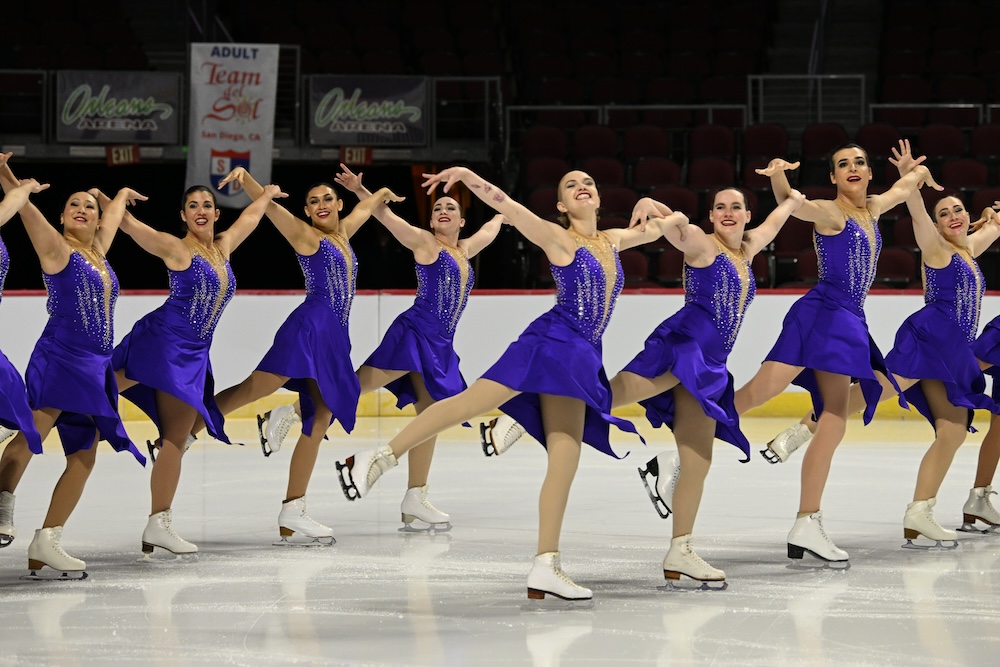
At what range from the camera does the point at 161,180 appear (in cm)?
1299

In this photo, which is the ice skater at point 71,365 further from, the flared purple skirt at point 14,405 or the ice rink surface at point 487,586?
the ice rink surface at point 487,586

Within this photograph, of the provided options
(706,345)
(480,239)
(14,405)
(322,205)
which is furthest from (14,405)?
(480,239)

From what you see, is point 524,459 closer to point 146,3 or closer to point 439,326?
point 439,326

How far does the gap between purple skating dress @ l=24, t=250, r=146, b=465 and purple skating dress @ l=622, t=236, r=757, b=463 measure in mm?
1751

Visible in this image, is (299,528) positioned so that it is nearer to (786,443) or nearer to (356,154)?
(786,443)

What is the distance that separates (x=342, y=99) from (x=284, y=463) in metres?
5.04

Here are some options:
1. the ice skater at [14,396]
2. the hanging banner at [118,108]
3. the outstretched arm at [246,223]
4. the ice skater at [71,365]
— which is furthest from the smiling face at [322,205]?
the hanging banner at [118,108]

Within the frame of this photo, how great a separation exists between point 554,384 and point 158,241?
1799 mm

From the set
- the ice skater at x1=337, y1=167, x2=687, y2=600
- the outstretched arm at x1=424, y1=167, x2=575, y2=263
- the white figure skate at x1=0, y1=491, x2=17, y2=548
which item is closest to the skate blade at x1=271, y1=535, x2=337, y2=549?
the white figure skate at x1=0, y1=491, x2=17, y2=548

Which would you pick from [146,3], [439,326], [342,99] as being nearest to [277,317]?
[342,99]

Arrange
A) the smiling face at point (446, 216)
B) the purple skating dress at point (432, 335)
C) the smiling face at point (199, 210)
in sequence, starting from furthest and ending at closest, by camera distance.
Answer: the smiling face at point (446, 216) < the purple skating dress at point (432, 335) < the smiling face at point (199, 210)

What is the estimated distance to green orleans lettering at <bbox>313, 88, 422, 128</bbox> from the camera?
11477 mm

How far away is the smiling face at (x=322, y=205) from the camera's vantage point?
5203mm

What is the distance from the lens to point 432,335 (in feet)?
17.2
